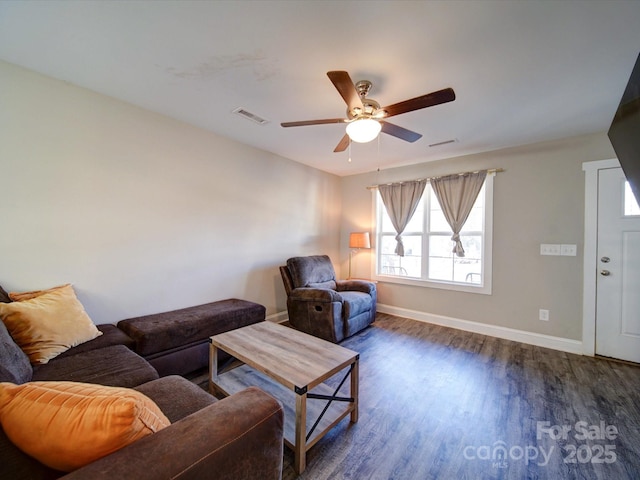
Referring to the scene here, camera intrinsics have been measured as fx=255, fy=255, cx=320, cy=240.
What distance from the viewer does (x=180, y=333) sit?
7.36 feet

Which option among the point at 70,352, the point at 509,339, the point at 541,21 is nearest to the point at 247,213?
the point at 70,352

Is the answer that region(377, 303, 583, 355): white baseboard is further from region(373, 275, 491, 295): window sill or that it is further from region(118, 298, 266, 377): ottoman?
region(118, 298, 266, 377): ottoman

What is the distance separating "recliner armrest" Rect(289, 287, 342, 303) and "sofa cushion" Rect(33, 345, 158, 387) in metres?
1.88

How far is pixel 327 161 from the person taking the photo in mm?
4062

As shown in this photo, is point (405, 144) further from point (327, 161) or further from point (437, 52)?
point (437, 52)

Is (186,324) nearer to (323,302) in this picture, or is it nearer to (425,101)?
(323,302)

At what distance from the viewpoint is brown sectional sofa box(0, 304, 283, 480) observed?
2.34ft

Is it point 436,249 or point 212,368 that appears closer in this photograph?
point 212,368

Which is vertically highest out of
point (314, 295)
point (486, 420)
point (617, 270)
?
point (617, 270)

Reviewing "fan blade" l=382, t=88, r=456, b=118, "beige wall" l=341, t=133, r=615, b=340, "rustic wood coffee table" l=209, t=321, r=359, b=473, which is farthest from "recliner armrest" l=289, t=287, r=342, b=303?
"fan blade" l=382, t=88, r=456, b=118

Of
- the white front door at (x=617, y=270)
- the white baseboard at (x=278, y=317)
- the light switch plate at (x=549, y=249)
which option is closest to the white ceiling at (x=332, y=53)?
the white front door at (x=617, y=270)

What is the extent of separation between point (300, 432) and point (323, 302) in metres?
1.76

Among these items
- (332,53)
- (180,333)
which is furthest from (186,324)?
(332,53)

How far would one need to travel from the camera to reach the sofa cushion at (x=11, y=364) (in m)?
1.06
